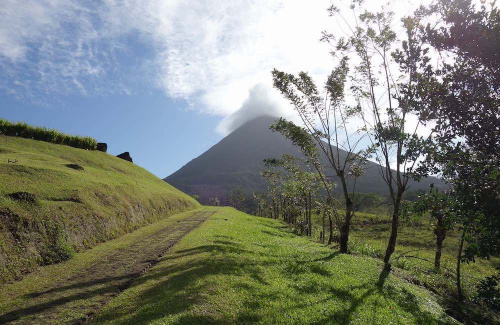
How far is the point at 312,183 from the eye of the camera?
4675cm

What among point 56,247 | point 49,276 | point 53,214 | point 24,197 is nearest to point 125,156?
point 53,214

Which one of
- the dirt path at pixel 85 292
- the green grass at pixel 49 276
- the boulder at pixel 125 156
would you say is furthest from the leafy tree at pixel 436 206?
the boulder at pixel 125 156

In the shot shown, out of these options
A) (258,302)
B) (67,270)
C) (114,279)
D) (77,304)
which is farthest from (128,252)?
(258,302)

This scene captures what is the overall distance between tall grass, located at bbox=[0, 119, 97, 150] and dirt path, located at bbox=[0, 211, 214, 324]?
30.4 metres

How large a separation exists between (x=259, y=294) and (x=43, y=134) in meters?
43.2

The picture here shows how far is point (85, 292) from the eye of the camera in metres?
12.0

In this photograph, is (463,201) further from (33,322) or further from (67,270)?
(67,270)

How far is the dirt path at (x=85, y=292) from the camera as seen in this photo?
32.1 feet

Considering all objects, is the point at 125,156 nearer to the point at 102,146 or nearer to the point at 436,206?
the point at 102,146

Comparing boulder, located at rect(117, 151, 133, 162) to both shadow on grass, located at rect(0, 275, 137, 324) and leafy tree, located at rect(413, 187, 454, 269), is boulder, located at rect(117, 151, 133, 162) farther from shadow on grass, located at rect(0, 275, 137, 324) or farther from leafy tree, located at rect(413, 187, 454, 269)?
leafy tree, located at rect(413, 187, 454, 269)

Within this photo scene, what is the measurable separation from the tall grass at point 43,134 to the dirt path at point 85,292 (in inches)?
1196

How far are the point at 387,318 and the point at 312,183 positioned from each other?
35.1 m

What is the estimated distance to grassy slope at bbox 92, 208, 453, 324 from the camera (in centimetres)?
1013

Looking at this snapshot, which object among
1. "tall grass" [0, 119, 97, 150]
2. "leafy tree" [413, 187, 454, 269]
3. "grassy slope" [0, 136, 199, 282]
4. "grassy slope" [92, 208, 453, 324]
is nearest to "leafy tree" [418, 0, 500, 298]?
"leafy tree" [413, 187, 454, 269]
